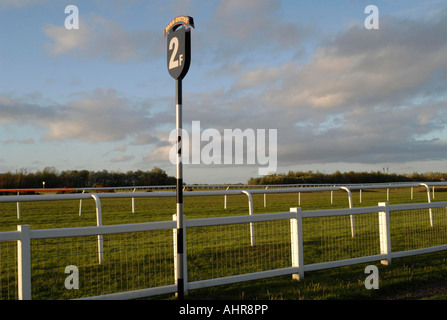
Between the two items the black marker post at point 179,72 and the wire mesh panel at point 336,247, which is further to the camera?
the wire mesh panel at point 336,247

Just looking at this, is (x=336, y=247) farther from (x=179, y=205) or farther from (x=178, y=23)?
(x=178, y=23)

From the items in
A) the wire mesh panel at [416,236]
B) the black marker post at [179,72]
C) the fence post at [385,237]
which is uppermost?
the black marker post at [179,72]

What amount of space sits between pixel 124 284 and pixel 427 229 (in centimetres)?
885

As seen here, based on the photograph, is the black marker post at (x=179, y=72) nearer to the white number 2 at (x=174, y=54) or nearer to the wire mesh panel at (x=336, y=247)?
the white number 2 at (x=174, y=54)

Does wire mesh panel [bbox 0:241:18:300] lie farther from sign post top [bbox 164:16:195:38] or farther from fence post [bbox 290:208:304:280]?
fence post [bbox 290:208:304:280]

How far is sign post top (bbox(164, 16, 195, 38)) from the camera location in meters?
5.20

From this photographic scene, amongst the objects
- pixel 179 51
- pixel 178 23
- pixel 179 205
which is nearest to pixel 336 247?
pixel 179 205

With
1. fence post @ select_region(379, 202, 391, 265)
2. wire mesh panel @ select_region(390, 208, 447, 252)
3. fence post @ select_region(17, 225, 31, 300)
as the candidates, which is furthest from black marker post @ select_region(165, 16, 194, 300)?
wire mesh panel @ select_region(390, 208, 447, 252)

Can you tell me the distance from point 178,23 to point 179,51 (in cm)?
40

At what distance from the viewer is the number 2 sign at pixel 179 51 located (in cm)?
518

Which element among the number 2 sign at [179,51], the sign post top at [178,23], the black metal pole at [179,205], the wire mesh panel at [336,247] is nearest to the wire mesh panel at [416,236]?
the wire mesh panel at [336,247]
